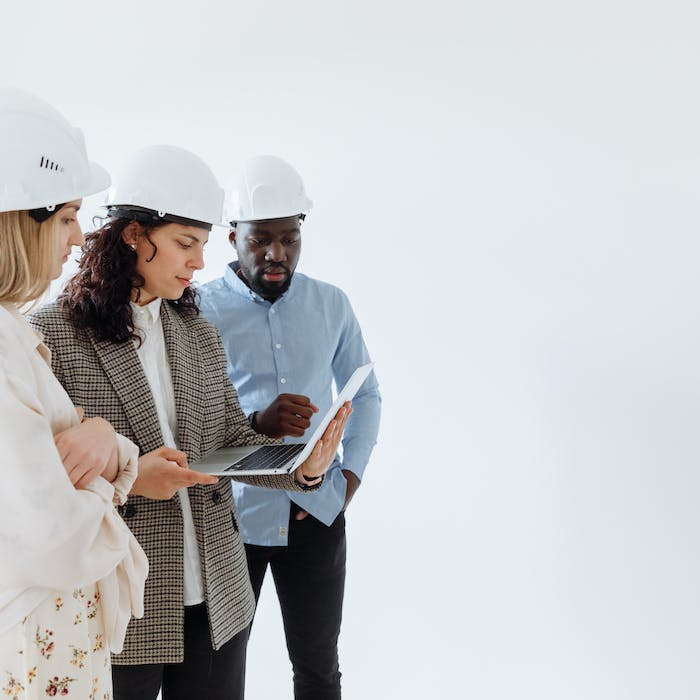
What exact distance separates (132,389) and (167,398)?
4.0 inches

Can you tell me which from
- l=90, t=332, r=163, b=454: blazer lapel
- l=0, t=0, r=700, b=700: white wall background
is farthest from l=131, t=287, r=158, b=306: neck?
l=0, t=0, r=700, b=700: white wall background

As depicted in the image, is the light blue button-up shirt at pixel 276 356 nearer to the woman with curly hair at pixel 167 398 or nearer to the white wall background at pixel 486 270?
the woman with curly hair at pixel 167 398

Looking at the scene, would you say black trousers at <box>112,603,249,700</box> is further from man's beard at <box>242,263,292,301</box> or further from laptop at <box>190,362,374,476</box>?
man's beard at <box>242,263,292,301</box>

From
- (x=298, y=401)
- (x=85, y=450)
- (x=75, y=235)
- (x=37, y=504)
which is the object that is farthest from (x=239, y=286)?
(x=37, y=504)

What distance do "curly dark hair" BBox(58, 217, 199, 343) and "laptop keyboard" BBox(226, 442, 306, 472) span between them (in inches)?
11.5

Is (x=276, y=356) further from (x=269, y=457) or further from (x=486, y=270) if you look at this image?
(x=486, y=270)

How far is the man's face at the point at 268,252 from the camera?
2.07m

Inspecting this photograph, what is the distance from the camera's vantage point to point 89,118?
9.43ft

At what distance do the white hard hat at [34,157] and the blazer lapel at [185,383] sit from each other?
1.55 ft

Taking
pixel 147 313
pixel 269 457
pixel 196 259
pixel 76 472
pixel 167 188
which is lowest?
pixel 269 457

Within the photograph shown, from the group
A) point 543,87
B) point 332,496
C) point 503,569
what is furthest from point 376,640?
point 543,87

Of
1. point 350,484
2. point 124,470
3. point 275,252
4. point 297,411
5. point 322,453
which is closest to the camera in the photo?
point 124,470

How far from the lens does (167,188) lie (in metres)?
1.62

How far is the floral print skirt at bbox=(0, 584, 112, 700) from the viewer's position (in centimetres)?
106
